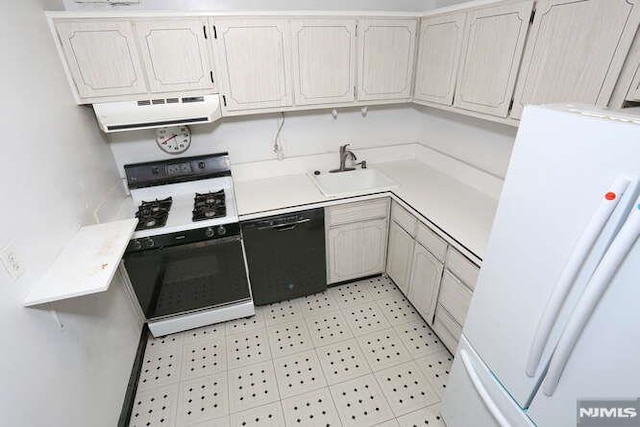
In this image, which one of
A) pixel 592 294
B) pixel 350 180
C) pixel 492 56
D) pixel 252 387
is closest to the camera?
pixel 592 294

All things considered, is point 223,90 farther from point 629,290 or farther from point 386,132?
point 629,290

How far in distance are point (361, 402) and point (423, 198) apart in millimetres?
1392

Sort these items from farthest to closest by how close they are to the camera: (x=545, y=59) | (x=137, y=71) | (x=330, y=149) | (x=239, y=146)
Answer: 1. (x=330, y=149)
2. (x=239, y=146)
3. (x=137, y=71)
4. (x=545, y=59)

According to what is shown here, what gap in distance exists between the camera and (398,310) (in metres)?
2.43

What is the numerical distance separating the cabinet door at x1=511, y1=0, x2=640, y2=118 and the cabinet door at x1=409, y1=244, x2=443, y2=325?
105cm

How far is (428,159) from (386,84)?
0.84m

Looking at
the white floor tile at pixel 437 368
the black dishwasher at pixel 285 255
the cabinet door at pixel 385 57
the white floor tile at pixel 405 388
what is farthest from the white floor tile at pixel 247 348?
the cabinet door at pixel 385 57

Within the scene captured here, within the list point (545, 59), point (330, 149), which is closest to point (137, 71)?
point (330, 149)

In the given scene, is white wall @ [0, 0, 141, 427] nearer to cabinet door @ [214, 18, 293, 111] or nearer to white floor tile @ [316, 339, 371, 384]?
cabinet door @ [214, 18, 293, 111]

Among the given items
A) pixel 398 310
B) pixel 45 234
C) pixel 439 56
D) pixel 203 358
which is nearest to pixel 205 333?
pixel 203 358

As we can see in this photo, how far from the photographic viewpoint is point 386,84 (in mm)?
2322

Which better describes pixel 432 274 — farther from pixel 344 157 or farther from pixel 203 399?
pixel 203 399

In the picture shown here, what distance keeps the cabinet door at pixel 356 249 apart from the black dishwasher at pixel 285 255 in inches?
4.0

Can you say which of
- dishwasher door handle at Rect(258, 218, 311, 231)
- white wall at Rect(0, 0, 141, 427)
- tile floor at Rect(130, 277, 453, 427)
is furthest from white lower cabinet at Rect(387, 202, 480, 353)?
white wall at Rect(0, 0, 141, 427)
